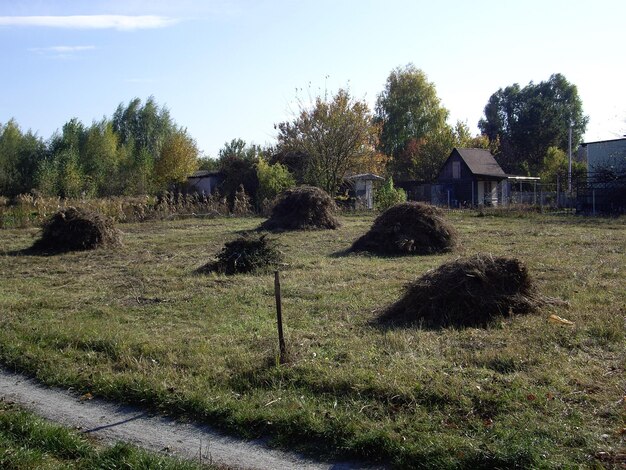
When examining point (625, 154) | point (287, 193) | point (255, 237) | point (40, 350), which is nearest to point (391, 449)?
point (40, 350)

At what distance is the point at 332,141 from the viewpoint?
39219 mm

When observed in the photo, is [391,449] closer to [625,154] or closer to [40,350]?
[40,350]

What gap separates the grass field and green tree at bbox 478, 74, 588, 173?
5614 centimetres

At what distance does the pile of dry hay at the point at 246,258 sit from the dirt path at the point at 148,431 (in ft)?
23.7

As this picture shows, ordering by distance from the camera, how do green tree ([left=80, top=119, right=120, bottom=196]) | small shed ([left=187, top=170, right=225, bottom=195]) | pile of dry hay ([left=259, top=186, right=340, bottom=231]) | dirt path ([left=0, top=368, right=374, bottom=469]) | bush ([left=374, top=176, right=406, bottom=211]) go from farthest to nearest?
green tree ([left=80, top=119, right=120, bottom=196])
small shed ([left=187, top=170, right=225, bottom=195])
bush ([left=374, top=176, right=406, bottom=211])
pile of dry hay ([left=259, top=186, right=340, bottom=231])
dirt path ([left=0, top=368, right=374, bottom=469])

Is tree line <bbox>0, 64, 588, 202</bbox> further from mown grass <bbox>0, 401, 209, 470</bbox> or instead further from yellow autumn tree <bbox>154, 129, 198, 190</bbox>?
mown grass <bbox>0, 401, 209, 470</bbox>

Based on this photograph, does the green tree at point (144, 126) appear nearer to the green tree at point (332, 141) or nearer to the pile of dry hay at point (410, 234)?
the green tree at point (332, 141)

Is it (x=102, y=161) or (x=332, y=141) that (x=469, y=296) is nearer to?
(x=332, y=141)

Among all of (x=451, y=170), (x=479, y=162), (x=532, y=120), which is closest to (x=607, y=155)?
(x=479, y=162)

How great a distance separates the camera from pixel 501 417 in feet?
17.1

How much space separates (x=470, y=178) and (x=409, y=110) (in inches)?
694

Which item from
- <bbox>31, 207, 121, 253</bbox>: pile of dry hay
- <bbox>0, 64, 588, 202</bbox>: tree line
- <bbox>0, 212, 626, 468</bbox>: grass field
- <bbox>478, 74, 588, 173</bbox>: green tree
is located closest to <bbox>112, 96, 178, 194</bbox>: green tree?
<bbox>0, 64, 588, 202</bbox>: tree line

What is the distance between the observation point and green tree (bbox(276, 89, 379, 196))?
128 feet

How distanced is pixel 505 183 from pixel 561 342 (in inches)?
1861
